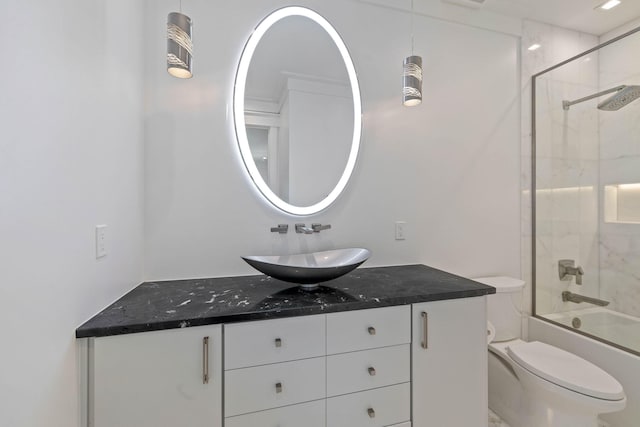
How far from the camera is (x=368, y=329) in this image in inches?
45.9

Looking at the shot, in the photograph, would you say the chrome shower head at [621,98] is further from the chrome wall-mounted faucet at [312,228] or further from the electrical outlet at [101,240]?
the electrical outlet at [101,240]

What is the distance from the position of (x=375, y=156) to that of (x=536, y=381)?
1431 mm

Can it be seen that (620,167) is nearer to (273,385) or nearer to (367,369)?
(367,369)

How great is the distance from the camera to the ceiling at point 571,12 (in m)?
1.92

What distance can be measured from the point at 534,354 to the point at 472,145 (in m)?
1.32

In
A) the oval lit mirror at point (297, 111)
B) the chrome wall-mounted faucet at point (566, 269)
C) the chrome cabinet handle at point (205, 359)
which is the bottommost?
the chrome cabinet handle at point (205, 359)

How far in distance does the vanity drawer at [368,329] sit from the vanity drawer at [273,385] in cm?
10

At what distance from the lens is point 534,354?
1553 millimetres

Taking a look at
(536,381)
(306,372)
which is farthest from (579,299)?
(306,372)

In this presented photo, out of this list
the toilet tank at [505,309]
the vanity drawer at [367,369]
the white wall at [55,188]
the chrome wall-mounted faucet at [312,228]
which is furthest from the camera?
the toilet tank at [505,309]

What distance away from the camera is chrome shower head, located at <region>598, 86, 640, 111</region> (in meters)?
1.92

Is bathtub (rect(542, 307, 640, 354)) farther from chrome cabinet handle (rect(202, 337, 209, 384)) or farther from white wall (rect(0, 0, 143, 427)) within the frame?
white wall (rect(0, 0, 143, 427))

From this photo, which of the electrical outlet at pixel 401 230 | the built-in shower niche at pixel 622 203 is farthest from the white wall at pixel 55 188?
the built-in shower niche at pixel 622 203

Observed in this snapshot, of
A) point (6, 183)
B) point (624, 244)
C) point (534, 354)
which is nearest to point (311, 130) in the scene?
point (6, 183)
